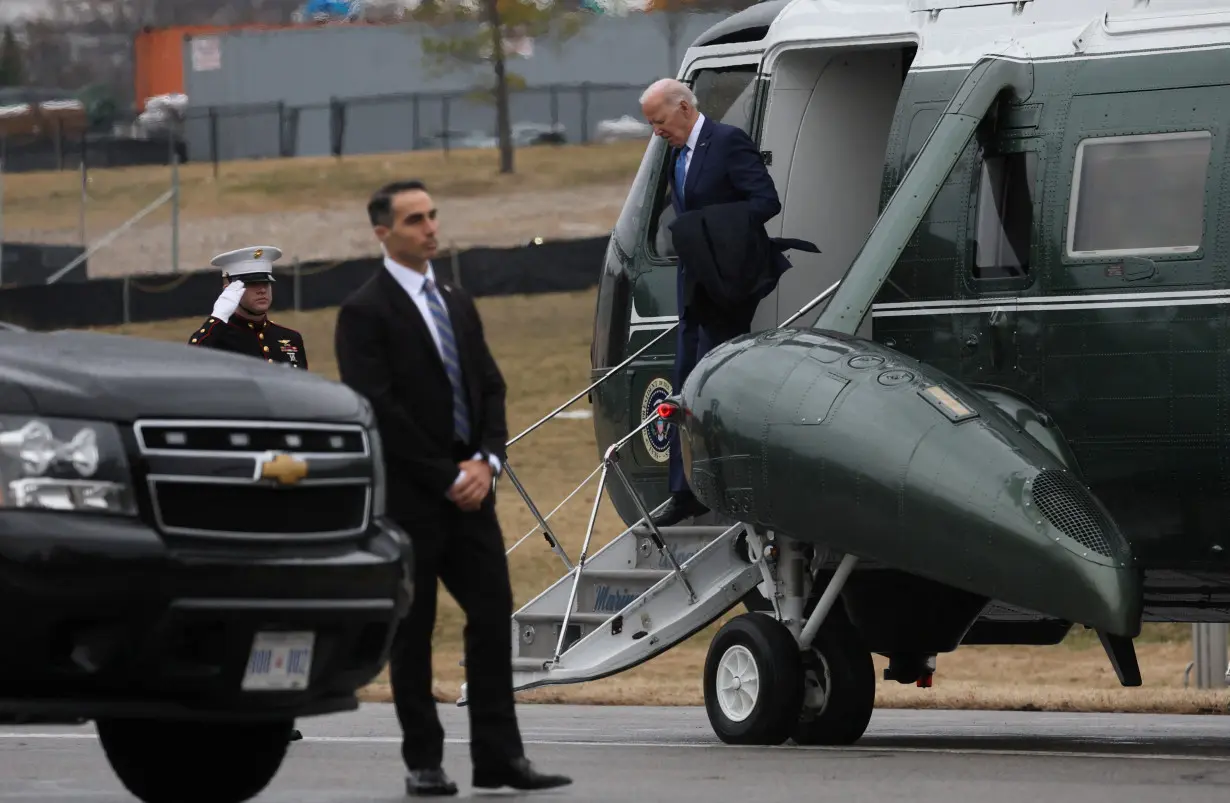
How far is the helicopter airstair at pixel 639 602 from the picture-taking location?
11922mm

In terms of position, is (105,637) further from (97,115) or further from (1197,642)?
(97,115)

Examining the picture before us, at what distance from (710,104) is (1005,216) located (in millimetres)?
2724

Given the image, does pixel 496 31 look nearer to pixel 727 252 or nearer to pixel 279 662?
pixel 727 252

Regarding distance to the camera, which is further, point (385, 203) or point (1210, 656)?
point (1210, 656)

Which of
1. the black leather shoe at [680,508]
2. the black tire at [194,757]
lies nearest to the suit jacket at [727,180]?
the black leather shoe at [680,508]

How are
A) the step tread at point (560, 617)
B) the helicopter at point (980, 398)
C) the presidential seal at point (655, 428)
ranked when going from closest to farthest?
the helicopter at point (980, 398)
the step tread at point (560, 617)
the presidential seal at point (655, 428)

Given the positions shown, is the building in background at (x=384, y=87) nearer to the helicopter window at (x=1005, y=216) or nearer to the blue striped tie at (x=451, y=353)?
the helicopter window at (x=1005, y=216)

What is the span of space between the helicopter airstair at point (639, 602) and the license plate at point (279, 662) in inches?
160

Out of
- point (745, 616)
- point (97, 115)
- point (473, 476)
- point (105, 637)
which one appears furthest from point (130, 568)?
point (97, 115)

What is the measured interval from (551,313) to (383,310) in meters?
28.7

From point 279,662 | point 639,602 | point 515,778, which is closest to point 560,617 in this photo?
point 639,602

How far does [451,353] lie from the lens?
342 inches

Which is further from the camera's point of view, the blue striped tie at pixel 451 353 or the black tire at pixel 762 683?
the black tire at pixel 762 683

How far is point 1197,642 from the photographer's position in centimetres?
1650
